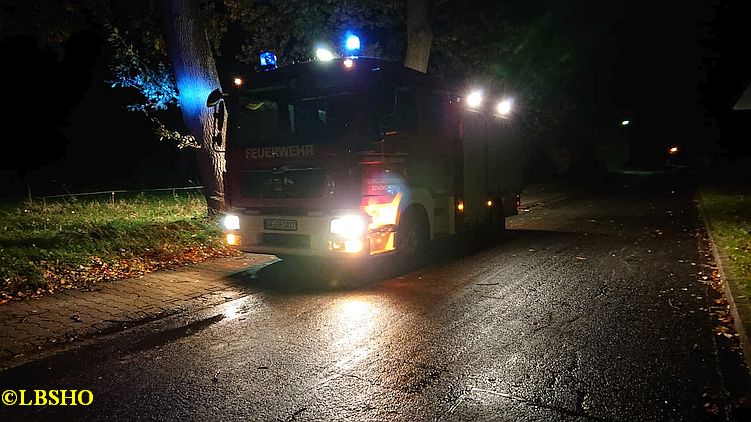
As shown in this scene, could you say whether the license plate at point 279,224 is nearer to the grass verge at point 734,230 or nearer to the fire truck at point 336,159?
the fire truck at point 336,159

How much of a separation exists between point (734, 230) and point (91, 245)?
42.3ft

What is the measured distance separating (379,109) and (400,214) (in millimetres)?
1691

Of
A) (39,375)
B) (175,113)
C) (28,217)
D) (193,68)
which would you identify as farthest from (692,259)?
(175,113)

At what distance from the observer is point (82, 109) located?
37.4 meters

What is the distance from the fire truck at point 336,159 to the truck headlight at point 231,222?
16 mm

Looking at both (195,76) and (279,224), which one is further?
(195,76)

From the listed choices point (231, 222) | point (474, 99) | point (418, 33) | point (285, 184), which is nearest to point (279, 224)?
point (285, 184)

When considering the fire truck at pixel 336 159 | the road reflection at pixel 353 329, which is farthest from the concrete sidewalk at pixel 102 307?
the road reflection at pixel 353 329

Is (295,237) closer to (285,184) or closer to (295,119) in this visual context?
(285,184)

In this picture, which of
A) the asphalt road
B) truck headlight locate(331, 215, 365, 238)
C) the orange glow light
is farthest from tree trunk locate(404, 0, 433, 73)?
truck headlight locate(331, 215, 365, 238)

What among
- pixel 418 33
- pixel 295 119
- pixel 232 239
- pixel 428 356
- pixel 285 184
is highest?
pixel 418 33

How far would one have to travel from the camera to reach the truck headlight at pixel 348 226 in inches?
304

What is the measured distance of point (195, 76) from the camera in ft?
40.8

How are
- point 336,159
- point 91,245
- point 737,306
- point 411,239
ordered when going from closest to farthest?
point 737,306
point 336,159
point 411,239
point 91,245
